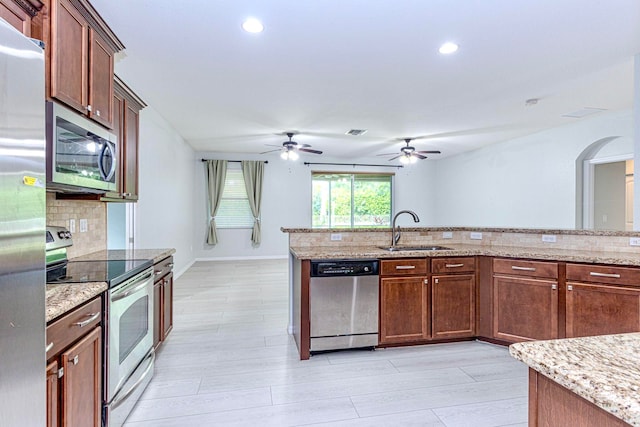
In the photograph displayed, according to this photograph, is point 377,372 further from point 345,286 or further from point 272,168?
point 272,168

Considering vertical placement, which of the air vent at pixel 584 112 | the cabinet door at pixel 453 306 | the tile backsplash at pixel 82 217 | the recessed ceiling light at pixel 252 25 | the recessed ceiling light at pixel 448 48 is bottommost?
the cabinet door at pixel 453 306

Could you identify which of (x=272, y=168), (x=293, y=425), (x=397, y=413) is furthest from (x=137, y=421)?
(x=272, y=168)

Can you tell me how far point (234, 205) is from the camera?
784 cm

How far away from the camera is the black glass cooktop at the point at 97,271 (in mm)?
1713

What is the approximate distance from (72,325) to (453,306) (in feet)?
9.15

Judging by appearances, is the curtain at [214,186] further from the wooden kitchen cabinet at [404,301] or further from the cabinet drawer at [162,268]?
the wooden kitchen cabinet at [404,301]

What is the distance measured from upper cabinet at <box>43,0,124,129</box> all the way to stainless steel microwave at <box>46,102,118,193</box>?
10cm

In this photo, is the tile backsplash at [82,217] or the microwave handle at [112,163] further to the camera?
the tile backsplash at [82,217]

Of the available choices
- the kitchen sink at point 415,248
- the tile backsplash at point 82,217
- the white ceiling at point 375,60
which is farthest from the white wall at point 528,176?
the tile backsplash at point 82,217

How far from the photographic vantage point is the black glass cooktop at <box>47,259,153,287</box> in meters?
1.71

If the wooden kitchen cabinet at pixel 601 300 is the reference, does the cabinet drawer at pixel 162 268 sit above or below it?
above

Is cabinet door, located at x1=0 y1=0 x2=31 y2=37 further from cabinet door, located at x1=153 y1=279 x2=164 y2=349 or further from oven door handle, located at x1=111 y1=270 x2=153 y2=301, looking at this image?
cabinet door, located at x1=153 y1=279 x2=164 y2=349

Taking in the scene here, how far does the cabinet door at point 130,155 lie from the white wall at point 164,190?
0.83 m

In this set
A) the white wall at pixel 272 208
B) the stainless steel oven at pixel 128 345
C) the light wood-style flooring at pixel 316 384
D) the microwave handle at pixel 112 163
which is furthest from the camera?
the white wall at pixel 272 208
